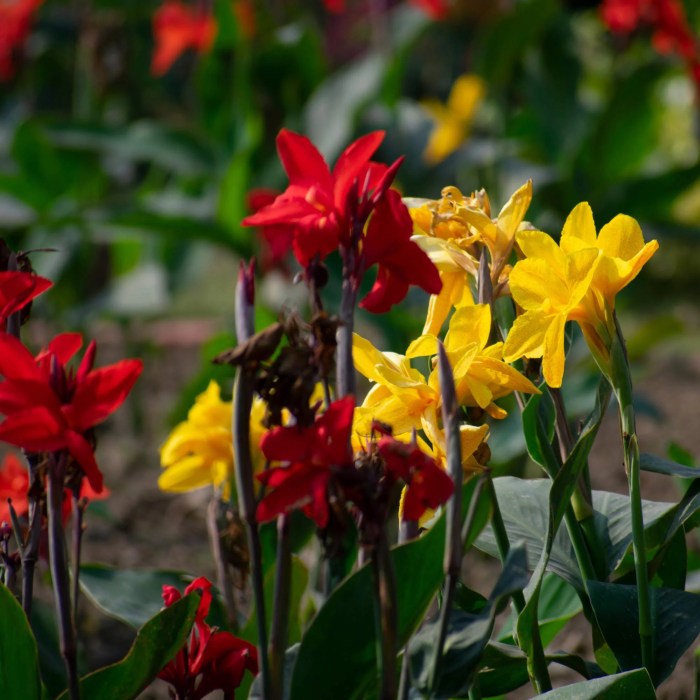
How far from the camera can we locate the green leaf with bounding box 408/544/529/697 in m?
0.63

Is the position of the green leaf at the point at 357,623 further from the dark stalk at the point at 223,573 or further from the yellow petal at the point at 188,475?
the yellow petal at the point at 188,475

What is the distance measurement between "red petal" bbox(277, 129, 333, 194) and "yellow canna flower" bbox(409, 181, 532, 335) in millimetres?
105

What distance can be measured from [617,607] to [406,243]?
0.31m

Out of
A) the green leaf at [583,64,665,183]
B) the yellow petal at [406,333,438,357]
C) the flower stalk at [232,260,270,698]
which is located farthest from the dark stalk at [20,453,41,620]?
the green leaf at [583,64,665,183]

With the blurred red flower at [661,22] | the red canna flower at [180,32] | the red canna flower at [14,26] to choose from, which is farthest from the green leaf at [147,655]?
the red canna flower at [14,26]

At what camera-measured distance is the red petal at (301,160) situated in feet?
2.41

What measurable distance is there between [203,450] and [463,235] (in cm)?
43

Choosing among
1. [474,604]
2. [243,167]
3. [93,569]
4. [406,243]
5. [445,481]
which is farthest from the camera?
[243,167]

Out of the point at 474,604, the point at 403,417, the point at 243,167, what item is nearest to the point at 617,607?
the point at 474,604

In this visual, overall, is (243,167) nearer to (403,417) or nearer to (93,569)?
(93,569)

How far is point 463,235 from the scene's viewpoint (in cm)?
83

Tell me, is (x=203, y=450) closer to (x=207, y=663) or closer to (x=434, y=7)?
(x=207, y=663)

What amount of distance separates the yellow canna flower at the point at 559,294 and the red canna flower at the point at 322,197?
0.39ft

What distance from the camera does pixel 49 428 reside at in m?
0.63
